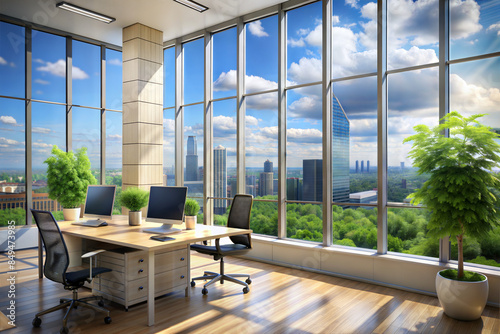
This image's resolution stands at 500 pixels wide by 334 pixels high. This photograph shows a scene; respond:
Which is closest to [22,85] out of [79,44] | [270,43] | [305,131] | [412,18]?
[79,44]

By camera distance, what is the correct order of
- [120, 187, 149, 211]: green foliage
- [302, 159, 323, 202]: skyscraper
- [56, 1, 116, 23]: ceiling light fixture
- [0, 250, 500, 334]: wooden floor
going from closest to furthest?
[0, 250, 500, 334]: wooden floor < [120, 187, 149, 211]: green foliage < [302, 159, 323, 202]: skyscraper < [56, 1, 116, 23]: ceiling light fixture

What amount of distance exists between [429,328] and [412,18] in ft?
12.6

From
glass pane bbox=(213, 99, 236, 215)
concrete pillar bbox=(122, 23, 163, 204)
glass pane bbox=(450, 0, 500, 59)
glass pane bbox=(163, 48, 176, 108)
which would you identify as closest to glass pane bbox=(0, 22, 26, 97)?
concrete pillar bbox=(122, 23, 163, 204)

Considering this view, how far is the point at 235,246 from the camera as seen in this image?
444 centimetres

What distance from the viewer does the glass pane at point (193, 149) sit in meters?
7.19

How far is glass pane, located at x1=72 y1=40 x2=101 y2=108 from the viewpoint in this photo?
A: 7.21 meters

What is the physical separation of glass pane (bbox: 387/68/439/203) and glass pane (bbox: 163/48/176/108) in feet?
15.4

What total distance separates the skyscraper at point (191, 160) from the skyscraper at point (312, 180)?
261 centimetres

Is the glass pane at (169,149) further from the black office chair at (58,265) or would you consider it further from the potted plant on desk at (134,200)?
the black office chair at (58,265)

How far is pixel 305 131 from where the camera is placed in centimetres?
563

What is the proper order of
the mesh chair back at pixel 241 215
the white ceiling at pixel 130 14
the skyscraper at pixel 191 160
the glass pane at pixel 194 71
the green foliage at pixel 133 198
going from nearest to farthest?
the green foliage at pixel 133 198 < the mesh chair back at pixel 241 215 < the white ceiling at pixel 130 14 < the glass pane at pixel 194 71 < the skyscraper at pixel 191 160

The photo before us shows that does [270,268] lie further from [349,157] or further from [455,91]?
[455,91]

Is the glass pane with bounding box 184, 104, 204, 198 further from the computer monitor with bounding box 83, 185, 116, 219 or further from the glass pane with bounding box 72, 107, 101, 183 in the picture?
the computer monitor with bounding box 83, 185, 116, 219

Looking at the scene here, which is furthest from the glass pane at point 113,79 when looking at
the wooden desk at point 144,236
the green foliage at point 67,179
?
the wooden desk at point 144,236
